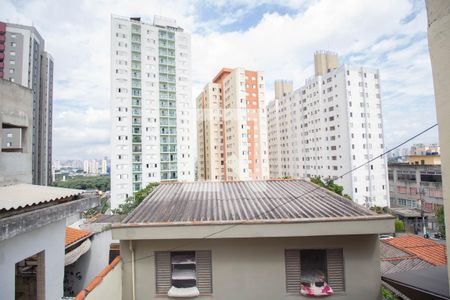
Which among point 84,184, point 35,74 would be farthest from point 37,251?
point 35,74

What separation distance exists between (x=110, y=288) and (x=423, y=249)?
43.7ft

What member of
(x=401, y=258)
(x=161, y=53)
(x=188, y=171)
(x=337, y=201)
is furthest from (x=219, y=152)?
(x=337, y=201)


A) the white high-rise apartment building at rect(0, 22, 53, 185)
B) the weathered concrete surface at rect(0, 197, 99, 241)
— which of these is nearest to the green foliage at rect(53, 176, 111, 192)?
Result: the white high-rise apartment building at rect(0, 22, 53, 185)

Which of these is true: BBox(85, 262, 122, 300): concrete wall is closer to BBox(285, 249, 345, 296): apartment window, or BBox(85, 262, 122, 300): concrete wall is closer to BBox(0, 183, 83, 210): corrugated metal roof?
BBox(0, 183, 83, 210): corrugated metal roof

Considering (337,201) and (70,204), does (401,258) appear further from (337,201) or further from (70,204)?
(70,204)

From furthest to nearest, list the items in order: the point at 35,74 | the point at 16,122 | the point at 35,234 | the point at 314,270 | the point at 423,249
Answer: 1. the point at 35,74
2. the point at 423,249
3. the point at 16,122
4. the point at 314,270
5. the point at 35,234

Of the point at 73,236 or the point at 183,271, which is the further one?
the point at 73,236

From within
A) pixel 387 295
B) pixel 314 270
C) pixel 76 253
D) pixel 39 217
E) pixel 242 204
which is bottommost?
pixel 387 295

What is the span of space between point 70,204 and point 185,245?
228cm

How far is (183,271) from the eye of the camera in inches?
190

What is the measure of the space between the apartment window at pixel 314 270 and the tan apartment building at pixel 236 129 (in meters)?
38.6

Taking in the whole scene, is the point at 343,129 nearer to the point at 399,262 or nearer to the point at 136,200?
the point at 136,200

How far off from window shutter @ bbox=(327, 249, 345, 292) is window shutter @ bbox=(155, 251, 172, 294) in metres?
3.17

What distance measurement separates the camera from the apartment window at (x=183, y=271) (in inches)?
187
